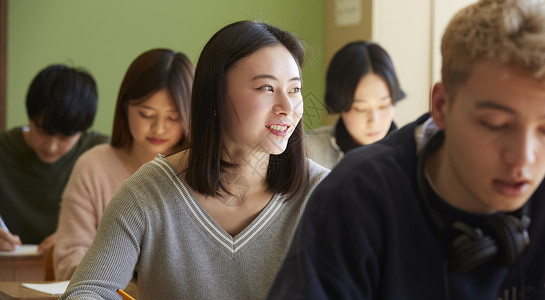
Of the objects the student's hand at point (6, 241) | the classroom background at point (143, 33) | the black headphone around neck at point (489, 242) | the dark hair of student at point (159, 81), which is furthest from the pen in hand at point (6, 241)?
the black headphone around neck at point (489, 242)

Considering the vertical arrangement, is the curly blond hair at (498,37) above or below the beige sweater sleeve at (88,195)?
above

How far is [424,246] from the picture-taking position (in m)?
1.04

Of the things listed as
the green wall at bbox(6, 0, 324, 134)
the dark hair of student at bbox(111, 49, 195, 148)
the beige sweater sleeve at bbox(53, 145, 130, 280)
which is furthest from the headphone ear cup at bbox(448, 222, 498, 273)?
the green wall at bbox(6, 0, 324, 134)

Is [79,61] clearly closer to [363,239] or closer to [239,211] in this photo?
[239,211]

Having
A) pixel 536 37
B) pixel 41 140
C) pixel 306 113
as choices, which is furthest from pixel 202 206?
pixel 41 140

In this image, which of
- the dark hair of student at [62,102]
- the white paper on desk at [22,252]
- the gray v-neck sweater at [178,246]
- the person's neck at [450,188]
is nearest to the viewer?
the person's neck at [450,188]

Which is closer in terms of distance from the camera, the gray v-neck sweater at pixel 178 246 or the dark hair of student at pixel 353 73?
the gray v-neck sweater at pixel 178 246

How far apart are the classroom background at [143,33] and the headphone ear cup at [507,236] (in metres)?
3.25

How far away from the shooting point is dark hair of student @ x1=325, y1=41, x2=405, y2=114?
3.12 m

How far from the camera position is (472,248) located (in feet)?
3.14

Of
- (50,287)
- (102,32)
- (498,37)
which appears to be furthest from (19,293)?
(102,32)

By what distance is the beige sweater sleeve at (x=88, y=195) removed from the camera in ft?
8.48

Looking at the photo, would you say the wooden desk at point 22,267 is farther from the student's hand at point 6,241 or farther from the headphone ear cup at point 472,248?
the headphone ear cup at point 472,248

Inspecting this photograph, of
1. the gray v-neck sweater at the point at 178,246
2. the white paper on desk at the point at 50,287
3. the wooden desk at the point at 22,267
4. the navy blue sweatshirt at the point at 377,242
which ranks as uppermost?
the navy blue sweatshirt at the point at 377,242
